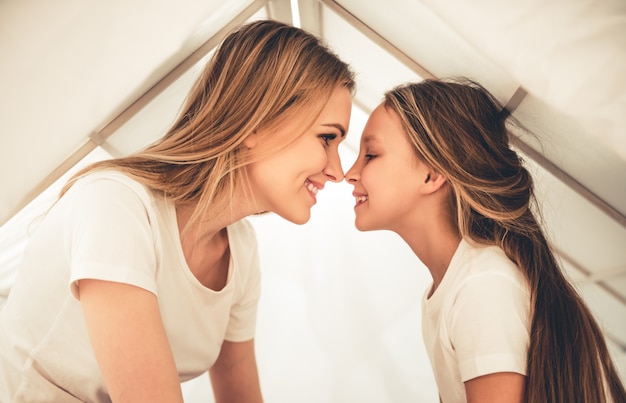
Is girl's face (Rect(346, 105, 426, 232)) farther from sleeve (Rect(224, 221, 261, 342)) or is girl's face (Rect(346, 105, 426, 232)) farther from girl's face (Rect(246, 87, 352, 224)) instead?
sleeve (Rect(224, 221, 261, 342))

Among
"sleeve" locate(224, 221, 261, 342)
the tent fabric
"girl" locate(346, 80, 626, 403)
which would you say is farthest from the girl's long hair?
"sleeve" locate(224, 221, 261, 342)

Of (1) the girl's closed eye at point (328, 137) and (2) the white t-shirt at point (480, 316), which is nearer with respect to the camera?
(2) the white t-shirt at point (480, 316)

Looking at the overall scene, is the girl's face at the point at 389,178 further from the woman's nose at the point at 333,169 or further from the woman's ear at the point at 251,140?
the woman's ear at the point at 251,140

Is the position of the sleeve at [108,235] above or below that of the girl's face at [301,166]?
below

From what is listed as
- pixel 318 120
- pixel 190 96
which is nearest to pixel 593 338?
pixel 318 120

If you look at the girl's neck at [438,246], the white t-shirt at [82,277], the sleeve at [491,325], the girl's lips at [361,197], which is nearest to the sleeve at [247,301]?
the white t-shirt at [82,277]

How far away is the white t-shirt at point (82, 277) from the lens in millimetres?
721

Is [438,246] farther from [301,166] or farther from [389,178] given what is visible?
[301,166]

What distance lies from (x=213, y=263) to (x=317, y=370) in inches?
25.1

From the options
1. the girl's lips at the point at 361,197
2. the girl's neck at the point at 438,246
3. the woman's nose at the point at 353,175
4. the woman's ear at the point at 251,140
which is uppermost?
the woman's ear at the point at 251,140

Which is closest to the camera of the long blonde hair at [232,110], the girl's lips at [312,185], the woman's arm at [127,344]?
the woman's arm at [127,344]

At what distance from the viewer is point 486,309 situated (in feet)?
2.51

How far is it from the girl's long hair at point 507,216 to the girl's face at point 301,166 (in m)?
0.14

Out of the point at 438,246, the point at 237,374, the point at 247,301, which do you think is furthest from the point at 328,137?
the point at 237,374
